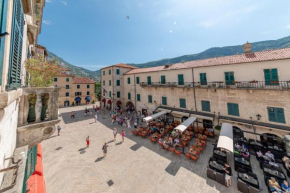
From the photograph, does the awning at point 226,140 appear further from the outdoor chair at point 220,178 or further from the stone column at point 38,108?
the stone column at point 38,108

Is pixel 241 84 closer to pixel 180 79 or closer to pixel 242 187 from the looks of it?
pixel 180 79

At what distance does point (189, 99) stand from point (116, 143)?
11.6 metres

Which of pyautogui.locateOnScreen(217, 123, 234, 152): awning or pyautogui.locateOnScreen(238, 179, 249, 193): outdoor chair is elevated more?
pyautogui.locateOnScreen(217, 123, 234, 152): awning

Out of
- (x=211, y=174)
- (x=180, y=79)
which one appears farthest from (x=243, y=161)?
(x=180, y=79)

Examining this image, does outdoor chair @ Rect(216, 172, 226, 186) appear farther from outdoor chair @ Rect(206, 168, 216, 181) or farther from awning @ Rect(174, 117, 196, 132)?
awning @ Rect(174, 117, 196, 132)

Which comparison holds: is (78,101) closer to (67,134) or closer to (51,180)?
(67,134)

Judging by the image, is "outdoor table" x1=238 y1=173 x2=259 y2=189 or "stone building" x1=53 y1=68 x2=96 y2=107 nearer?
"outdoor table" x1=238 y1=173 x2=259 y2=189

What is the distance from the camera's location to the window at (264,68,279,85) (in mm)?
11602

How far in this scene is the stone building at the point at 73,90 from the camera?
120 feet

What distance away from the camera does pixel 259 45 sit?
156125mm

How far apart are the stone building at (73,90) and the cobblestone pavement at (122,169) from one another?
1096 inches

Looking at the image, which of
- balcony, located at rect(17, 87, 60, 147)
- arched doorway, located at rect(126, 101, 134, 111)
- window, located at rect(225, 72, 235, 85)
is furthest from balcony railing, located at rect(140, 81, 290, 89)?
balcony, located at rect(17, 87, 60, 147)

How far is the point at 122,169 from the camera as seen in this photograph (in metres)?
9.50

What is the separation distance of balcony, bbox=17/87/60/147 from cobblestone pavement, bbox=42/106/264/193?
5589 millimetres
